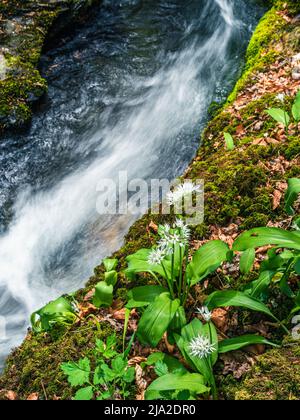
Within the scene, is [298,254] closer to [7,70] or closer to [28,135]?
[28,135]

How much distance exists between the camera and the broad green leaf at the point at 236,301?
2.61 m

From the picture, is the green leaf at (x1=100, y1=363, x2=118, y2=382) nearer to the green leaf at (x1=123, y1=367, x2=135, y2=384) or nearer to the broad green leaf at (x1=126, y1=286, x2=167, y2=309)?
the green leaf at (x1=123, y1=367, x2=135, y2=384)

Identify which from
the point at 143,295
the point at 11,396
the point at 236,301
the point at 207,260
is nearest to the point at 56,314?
the point at 11,396

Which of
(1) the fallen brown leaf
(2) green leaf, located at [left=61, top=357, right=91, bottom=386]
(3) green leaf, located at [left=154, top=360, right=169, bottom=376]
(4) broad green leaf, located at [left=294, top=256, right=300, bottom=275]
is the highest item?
(2) green leaf, located at [left=61, top=357, right=91, bottom=386]

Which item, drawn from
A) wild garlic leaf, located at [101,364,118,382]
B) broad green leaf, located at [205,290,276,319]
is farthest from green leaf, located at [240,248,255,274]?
wild garlic leaf, located at [101,364,118,382]

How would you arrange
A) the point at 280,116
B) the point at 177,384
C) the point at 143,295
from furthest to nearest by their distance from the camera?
1. the point at 280,116
2. the point at 143,295
3. the point at 177,384

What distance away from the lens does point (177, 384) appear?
2332 millimetres

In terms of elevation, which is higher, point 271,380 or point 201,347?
point 201,347

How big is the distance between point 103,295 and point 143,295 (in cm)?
47

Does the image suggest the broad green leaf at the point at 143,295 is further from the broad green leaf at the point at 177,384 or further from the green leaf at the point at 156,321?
the broad green leaf at the point at 177,384

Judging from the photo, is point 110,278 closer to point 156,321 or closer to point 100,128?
point 156,321

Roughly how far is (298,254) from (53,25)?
20.2ft

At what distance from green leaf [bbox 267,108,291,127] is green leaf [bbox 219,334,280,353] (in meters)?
2.16

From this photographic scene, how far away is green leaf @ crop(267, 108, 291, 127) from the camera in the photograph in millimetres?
3932
